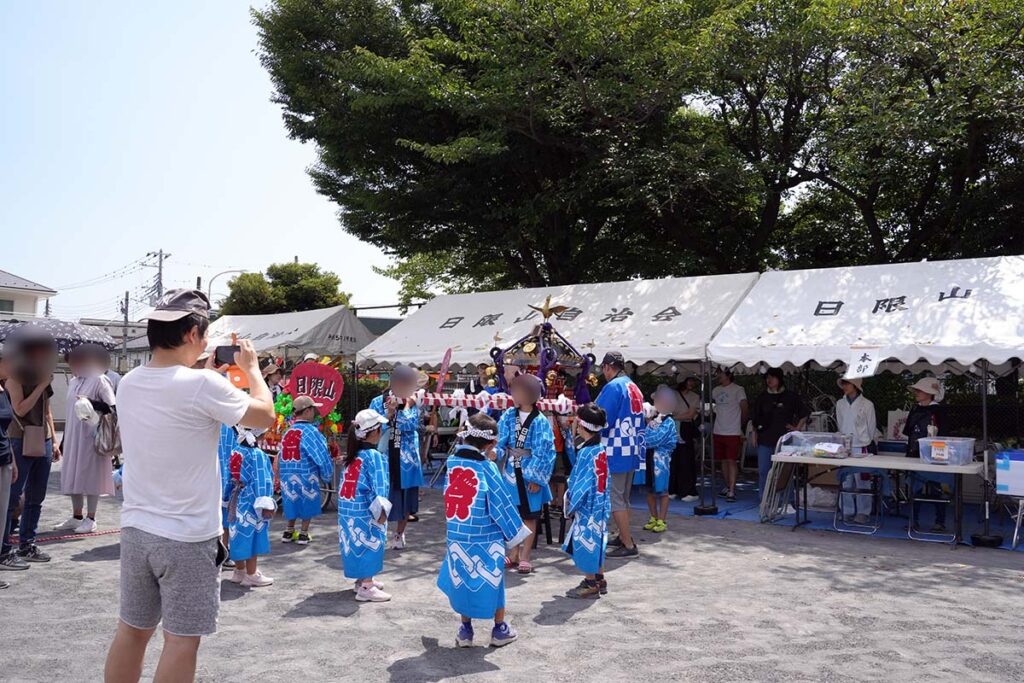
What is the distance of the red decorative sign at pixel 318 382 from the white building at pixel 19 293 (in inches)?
1204

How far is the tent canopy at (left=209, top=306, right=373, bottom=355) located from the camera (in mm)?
16750

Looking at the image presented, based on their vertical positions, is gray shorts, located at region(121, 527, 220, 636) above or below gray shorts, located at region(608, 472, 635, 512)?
above

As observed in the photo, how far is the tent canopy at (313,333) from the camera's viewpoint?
1675cm

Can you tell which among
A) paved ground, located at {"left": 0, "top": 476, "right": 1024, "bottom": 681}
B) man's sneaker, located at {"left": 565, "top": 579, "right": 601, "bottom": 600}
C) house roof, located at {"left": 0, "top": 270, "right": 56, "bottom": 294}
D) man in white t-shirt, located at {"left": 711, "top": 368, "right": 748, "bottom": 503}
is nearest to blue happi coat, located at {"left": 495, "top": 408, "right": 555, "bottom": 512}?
paved ground, located at {"left": 0, "top": 476, "right": 1024, "bottom": 681}

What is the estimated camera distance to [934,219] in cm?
1580

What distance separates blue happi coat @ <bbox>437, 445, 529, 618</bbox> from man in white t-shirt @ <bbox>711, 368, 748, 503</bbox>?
7203mm

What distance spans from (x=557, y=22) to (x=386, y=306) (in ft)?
23.9

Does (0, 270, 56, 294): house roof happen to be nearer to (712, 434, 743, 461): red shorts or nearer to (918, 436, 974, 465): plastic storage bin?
(712, 434, 743, 461): red shorts

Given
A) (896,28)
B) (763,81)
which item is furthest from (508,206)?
(896,28)

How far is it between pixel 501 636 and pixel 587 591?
1.37 meters

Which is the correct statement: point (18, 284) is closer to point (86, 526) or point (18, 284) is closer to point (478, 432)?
point (86, 526)

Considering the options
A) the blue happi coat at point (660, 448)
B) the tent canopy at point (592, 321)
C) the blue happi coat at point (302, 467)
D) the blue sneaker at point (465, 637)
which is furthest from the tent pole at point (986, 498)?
the blue happi coat at point (302, 467)

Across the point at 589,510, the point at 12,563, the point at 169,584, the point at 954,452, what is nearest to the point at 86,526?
the point at 12,563

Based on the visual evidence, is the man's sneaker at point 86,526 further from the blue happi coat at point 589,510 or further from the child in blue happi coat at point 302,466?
the blue happi coat at point 589,510
